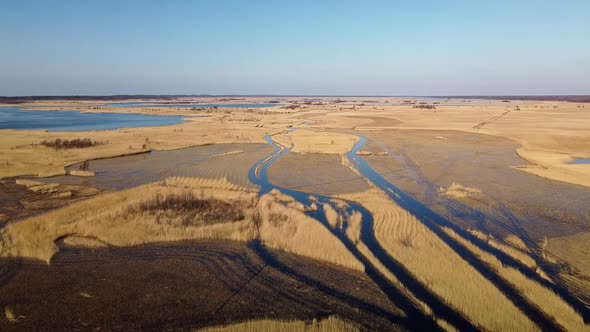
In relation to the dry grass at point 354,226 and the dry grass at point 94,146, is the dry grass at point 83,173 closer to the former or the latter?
the dry grass at point 94,146

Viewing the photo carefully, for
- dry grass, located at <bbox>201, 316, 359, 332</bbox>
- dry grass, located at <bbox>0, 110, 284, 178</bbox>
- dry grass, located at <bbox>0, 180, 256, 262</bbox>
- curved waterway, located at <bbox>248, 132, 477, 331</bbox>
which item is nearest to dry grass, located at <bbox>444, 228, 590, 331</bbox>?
curved waterway, located at <bbox>248, 132, 477, 331</bbox>

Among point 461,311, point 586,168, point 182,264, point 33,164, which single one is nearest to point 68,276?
point 182,264

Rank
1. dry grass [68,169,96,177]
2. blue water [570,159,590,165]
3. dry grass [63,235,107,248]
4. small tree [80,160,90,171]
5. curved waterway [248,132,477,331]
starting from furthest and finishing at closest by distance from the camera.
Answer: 1. blue water [570,159,590,165]
2. small tree [80,160,90,171]
3. dry grass [68,169,96,177]
4. dry grass [63,235,107,248]
5. curved waterway [248,132,477,331]

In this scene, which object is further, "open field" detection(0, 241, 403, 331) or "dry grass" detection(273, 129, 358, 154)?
"dry grass" detection(273, 129, 358, 154)

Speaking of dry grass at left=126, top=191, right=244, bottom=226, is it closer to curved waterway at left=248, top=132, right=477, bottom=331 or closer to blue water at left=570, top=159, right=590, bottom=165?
curved waterway at left=248, top=132, right=477, bottom=331

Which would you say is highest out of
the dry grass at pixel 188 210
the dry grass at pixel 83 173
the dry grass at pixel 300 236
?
the dry grass at pixel 83 173

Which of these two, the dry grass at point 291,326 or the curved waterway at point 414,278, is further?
the curved waterway at point 414,278

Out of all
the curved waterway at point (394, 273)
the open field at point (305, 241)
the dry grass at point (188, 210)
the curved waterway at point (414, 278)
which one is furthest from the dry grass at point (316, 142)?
the dry grass at point (188, 210)
